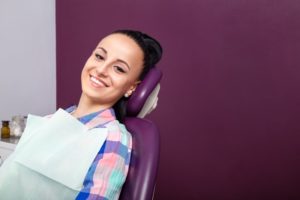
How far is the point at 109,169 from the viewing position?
2.30 feet

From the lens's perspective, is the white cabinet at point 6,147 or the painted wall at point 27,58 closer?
the white cabinet at point 6,147

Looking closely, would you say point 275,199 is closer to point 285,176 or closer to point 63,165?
point 285,176

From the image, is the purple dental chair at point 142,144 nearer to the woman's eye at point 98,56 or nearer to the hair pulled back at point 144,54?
the hair pulled back at point 144,54

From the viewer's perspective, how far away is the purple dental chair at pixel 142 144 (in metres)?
0.69

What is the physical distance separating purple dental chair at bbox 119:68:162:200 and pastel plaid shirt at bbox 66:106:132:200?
0.02m

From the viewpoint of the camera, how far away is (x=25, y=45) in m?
1.95

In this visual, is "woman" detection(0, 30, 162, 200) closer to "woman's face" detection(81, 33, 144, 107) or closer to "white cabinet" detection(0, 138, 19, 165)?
"woman's face" detection(81, 33, 144, 107)

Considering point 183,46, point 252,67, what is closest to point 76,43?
point 183,46

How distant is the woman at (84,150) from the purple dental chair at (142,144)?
0.8 inches

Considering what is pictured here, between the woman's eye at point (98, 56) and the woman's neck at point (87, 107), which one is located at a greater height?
the woman's eye at point (98, 56)

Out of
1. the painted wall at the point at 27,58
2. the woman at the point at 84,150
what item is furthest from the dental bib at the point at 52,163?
the painted wall at the point at 27,58

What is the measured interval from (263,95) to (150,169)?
0.90 meters

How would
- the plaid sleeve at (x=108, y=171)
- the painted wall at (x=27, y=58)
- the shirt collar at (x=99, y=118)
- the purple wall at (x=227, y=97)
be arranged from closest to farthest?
the plaid sleeve at (x=108, y=171)
the shirt collar at (x=99, y=118)
the purple wall at (x=227, y=97)
the painted wall at (x=27, y=58)

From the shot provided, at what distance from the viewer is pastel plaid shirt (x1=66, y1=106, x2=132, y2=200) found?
0.67 m
